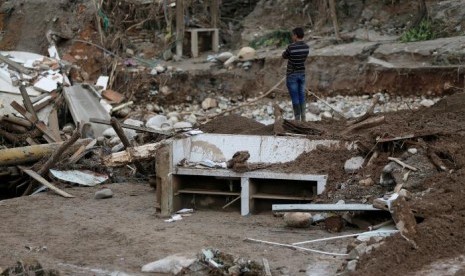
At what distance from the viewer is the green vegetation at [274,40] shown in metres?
21.5

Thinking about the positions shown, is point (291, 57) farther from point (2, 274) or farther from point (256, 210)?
point (2, 274)

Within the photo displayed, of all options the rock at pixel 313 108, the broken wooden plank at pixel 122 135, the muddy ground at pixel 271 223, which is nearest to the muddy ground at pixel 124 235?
the muddy ground at pixel 271 223

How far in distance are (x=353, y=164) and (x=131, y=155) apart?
3.48 m

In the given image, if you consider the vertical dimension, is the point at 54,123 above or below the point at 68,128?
above

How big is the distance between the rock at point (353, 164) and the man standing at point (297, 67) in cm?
399

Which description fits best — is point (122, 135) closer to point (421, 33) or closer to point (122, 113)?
point (122, 113)

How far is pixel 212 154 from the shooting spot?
11.7 m

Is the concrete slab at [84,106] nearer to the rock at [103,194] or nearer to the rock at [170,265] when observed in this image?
the rock at [103,194]

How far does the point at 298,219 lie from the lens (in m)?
9.57

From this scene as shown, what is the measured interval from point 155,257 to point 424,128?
410cm

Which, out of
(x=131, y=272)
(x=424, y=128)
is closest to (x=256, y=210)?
(x=424, y=128)

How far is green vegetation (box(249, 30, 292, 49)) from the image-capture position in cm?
2155

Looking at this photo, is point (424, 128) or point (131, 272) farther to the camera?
point (424, 128)

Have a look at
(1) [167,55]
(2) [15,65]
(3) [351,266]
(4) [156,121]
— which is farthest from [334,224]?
(1) [167,55]
